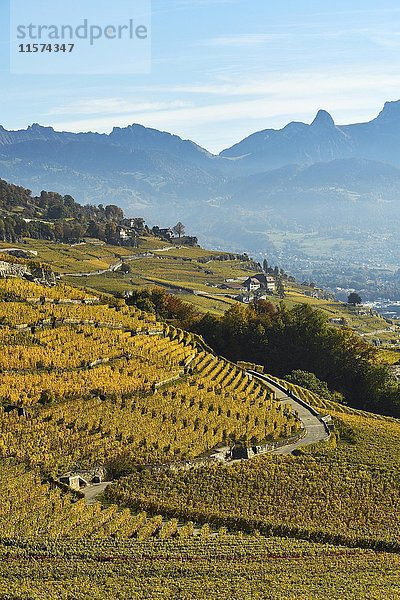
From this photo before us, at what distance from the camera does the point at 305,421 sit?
42.2 m

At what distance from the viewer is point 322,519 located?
27.7 metres

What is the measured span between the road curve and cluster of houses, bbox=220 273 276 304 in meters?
57.2

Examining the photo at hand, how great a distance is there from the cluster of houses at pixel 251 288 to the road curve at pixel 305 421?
57.2 meters

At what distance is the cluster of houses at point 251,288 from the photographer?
10933 cm

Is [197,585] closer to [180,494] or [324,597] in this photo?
[324,597]

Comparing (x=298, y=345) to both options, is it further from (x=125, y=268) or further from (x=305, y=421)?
(x=125, y=268)

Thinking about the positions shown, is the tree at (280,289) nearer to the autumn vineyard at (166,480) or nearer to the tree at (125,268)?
the tree at (125,268)

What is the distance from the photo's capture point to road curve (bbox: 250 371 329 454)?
37.5 metres

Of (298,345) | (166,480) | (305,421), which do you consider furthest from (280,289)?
(166,480)

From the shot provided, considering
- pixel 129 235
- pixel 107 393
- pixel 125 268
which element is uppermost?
pixel 129 235

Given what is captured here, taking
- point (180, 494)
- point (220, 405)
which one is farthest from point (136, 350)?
point (180, 494)

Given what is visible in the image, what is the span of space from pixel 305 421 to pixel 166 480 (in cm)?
1450

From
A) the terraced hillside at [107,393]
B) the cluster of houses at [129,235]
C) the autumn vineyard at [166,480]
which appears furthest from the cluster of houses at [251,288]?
the autumn vineyard at [166,480]

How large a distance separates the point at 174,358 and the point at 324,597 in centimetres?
2667
